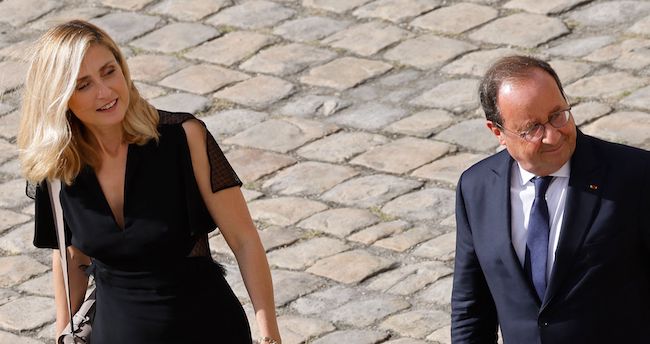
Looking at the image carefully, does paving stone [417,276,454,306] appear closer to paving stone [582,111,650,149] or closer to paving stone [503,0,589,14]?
paving stone [582,111,650,149]

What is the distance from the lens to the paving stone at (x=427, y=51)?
336 inches

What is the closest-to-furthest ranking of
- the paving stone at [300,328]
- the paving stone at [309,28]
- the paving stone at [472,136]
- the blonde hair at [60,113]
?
the blonde hair at [60,113] < the paving stone at [300,328] < the paving stone at [472,136] < the paving stone at [309,28]

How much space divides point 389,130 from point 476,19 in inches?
55.1

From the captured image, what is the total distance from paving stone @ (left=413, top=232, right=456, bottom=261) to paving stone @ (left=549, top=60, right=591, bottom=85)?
168 cm

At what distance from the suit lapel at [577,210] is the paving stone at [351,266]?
274 cm

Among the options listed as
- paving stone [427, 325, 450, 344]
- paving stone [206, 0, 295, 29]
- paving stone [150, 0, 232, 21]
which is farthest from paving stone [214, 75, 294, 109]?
paving stone [427, 325, 450, 344]

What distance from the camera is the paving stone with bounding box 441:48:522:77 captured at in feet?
27.3

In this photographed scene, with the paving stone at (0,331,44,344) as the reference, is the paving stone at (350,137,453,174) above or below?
below

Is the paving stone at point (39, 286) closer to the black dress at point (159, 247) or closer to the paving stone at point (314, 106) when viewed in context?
the paving stone at point (314, 106)

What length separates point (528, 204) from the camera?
3934 mm

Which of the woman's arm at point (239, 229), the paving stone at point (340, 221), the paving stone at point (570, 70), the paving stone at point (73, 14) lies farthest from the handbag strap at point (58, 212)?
the paving stone at point (73, 14)

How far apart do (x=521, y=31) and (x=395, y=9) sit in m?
0.97

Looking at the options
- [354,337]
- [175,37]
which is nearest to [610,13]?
[175,37]

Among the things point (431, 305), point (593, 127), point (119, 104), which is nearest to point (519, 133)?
point (119, 104)
